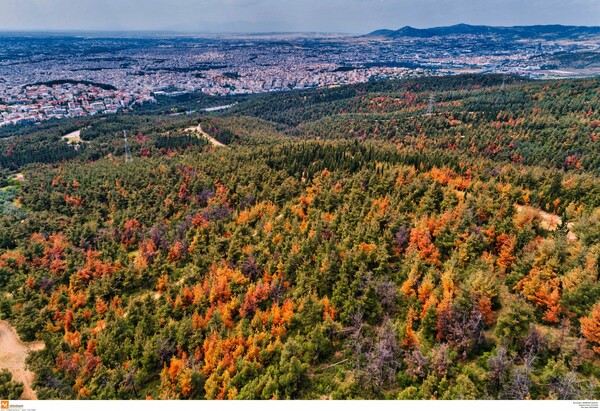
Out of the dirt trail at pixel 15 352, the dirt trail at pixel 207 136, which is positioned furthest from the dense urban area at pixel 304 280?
the dirt trail at pixel 207 136

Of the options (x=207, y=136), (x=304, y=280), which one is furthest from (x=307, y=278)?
(x=207, y=136)

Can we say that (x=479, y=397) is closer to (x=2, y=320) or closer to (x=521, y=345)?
(x=521, y=345)

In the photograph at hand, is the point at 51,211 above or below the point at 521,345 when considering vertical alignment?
below

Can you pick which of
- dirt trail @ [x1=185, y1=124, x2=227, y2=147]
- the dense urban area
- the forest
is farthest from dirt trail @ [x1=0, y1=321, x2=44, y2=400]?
dirt trail @ [x1=185, y1=124, x2=227, y2=147]

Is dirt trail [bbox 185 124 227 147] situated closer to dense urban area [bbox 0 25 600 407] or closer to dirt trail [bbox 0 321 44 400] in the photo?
dense urban area [bbox 0 25 600 407]

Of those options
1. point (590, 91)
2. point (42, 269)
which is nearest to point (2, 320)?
point (42, 269)

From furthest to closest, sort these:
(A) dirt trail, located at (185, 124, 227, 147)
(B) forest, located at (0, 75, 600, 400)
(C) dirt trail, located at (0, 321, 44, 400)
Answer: (A) dirt trail, located at (185, 124, 227, 147), (C) dirt trail, located at (0, 321, 44, 400), (B) forest, located at (0, 75, 600, 400)

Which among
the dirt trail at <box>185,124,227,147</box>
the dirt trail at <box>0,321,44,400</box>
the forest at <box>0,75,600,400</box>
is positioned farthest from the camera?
the dirt trail at <box>185,124,227,147</box>

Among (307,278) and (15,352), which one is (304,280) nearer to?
(307,278)
